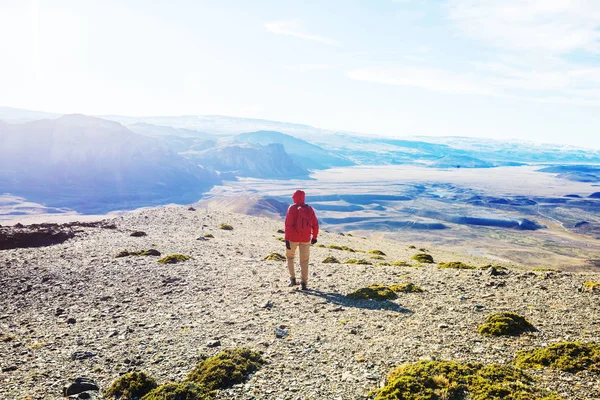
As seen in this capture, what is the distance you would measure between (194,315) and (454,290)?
28.4 feet

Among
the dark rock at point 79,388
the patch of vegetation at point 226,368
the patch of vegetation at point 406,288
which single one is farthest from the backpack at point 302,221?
the dark rock at point 79,388

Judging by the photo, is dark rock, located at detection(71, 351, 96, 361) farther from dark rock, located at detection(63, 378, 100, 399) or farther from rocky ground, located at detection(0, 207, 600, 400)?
dark rock, located at detection(63, 378, 100, 399)

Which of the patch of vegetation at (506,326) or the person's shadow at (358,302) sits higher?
the patch of vegetation at (506,326)

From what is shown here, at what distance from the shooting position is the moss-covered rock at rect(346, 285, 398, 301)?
13.6 m

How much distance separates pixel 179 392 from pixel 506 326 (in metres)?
7.44

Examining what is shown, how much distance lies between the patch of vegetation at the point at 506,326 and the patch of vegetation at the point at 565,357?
1167 millimetres

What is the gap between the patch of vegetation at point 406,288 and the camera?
14.4 m

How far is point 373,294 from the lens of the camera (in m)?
13.8

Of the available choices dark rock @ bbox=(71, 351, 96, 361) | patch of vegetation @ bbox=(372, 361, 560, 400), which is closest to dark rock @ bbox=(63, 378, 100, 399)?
dark rock @ bbox=(71, 351, 96, 361)

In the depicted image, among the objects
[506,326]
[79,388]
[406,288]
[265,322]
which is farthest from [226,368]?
[406,288]

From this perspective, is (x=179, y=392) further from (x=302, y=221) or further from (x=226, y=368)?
(x=302, y=221)

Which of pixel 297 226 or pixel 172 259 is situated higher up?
pixel 297 226

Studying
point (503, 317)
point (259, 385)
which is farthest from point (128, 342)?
point (503, 317)

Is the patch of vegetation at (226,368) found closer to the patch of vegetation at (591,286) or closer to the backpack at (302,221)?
the backpack at (302,221)
